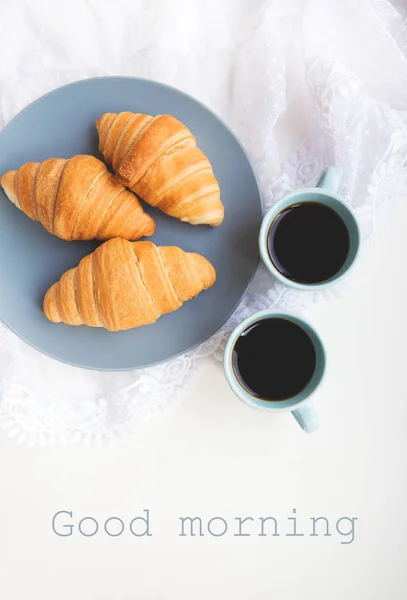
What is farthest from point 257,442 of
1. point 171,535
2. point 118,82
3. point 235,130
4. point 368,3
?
point 368,3

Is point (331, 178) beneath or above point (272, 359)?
above

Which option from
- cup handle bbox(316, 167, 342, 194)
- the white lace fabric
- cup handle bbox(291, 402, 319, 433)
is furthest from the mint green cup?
cup handle bbox(316, 167, 342, 194)

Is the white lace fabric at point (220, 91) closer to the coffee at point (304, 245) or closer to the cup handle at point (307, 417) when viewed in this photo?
the coffee at point (304, 245)

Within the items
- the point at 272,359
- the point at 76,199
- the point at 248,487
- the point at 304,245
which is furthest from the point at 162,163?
the point at 248,487

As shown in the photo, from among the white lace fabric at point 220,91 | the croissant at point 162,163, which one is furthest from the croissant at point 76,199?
the white lace fabric at point 220,91

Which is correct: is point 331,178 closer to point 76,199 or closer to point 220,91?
point 220,91

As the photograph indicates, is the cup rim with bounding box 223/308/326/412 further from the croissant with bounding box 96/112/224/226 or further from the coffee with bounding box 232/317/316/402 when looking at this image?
the croissant with bounding box 96/112/224/226
